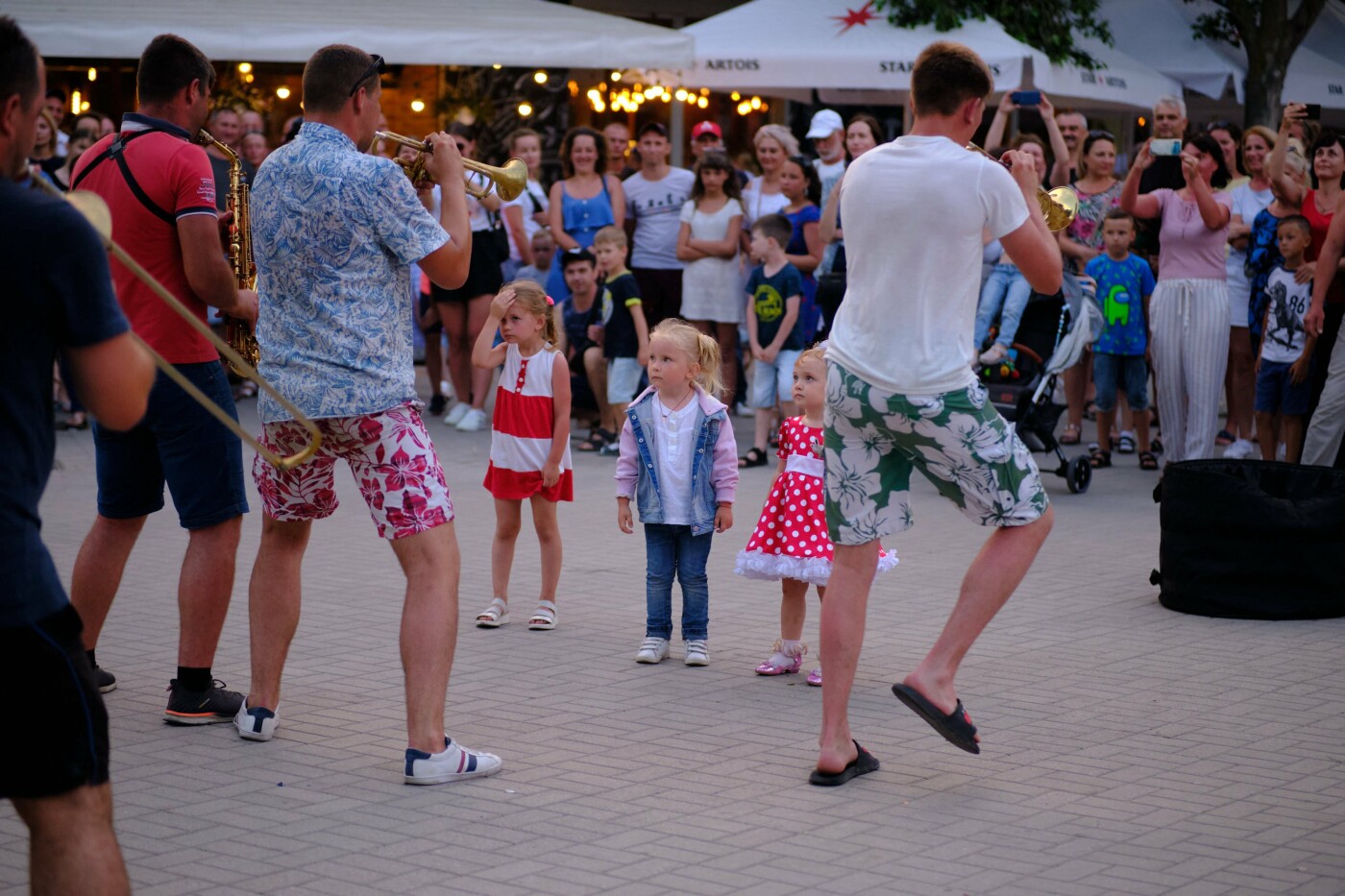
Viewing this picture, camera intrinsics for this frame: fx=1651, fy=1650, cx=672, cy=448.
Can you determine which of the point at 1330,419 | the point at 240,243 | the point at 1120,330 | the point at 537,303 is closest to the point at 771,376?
the point at 1120,330

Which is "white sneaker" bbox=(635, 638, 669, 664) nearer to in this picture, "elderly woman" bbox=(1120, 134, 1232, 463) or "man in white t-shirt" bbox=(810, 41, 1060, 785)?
"man in white t-shirt" bbox=(810, 41, 1060, 785)

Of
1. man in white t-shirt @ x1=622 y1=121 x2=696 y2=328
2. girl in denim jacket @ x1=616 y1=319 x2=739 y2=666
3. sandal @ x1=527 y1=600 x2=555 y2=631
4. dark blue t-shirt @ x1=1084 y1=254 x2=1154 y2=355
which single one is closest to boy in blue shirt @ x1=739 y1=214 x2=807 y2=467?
man in white t-shirt @ x1=622 y1=121 x2=696 y2=328

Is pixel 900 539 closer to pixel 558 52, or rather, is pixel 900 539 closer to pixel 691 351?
pixel 691 351

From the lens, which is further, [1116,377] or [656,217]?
[656,217]

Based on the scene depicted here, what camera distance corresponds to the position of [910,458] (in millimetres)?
4789

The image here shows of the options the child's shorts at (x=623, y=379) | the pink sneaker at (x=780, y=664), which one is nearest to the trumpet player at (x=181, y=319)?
the pink sneaker at (x=780, y=664)

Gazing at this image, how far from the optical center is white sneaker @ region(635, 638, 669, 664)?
6.20 meters

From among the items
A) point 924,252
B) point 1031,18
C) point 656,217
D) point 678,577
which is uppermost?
point 1031,18

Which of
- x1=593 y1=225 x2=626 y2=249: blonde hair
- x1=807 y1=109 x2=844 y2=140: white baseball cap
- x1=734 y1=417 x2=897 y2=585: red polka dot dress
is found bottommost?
x1=734 y1=417 x2=897 y2=585: red polka dot dress

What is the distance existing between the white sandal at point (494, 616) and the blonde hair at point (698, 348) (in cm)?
126

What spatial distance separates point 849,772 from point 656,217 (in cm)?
823

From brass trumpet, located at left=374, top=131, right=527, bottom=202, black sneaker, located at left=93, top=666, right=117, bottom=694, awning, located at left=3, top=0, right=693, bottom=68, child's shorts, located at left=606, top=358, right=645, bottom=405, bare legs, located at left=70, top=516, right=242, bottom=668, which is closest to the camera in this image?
brass trumpet, located at left=374, top=131, right=527, bottom=202

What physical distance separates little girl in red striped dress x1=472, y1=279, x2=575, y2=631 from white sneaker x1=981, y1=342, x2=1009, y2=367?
395 cm

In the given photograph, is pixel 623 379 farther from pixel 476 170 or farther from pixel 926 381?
pixel 926 381
